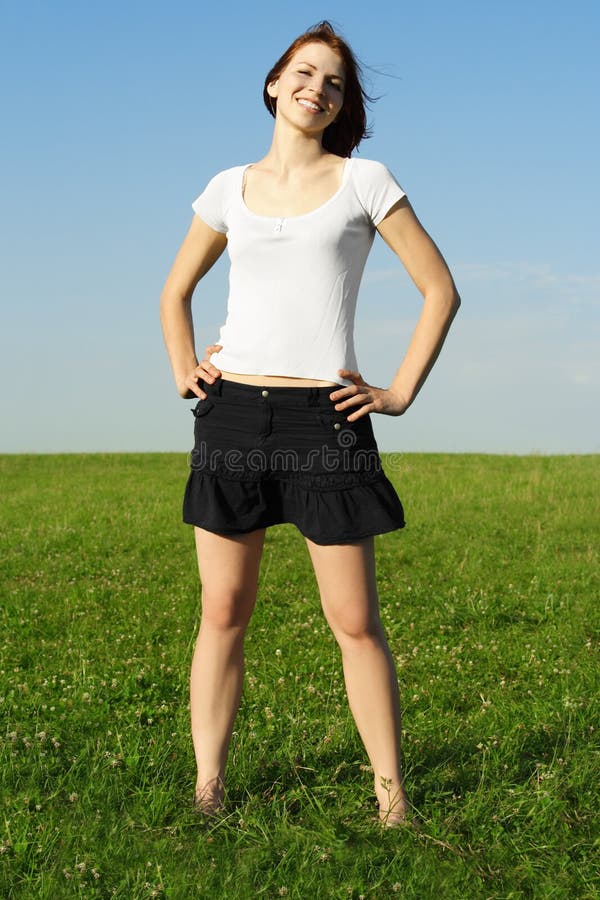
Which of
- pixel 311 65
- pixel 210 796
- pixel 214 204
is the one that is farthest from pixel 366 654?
pixel 311 65

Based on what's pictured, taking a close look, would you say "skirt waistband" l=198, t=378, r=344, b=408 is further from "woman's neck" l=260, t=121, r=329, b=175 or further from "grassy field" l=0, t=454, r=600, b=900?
"grassy field" l=0, t=454, r=600, b=900

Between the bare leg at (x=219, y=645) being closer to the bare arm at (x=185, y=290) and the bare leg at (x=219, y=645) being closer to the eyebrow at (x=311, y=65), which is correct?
the bare arm at (x=185, y=290)

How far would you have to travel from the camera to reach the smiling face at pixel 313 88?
4.78 metres

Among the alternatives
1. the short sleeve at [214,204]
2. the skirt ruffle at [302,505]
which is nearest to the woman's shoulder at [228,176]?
the short sleeve at [214,204]

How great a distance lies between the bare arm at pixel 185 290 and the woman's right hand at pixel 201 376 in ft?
0.29

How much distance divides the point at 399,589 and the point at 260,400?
642cm

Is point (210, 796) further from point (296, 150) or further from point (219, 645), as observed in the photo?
point (296, 150)

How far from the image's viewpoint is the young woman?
4.61 meters

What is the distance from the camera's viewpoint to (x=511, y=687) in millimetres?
7707

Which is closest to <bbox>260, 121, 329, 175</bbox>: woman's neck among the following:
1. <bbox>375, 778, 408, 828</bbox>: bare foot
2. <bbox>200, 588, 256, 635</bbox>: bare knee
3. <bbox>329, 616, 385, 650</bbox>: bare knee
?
<bbox>200, 588, 256, 635</bbox>: bare knee

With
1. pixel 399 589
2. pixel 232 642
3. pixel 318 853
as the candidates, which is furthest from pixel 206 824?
pixel 399 589

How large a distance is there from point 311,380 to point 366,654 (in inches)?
57.4

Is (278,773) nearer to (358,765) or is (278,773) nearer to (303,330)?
(358,765)

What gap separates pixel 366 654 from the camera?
15.9 feet
